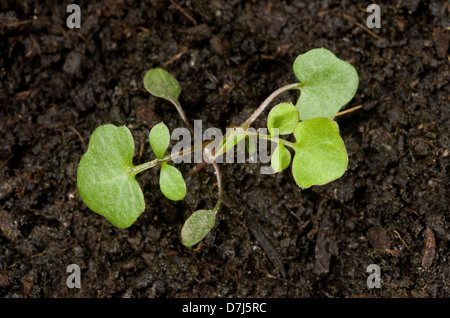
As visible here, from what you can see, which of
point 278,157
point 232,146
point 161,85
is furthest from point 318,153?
point 161,85

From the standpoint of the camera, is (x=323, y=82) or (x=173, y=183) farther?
(x=323, y=82)

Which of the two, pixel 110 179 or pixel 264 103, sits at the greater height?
pixel 264 103

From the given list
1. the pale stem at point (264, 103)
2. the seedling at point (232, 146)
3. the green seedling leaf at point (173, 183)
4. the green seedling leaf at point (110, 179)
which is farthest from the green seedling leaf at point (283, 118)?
the green seedling leaf at point (110, 179)

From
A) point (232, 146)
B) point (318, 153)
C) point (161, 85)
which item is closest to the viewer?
point (318, 153)

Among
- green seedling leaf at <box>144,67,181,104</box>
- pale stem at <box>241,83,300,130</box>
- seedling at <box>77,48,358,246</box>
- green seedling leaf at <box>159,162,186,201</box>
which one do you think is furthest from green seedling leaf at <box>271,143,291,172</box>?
green seedling leaf at <box>144,67,181,104</box>

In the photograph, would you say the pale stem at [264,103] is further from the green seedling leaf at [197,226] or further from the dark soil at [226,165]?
the green seedling leaf at [197,226]

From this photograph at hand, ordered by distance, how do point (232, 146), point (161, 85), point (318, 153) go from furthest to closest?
point (161, 85) < point (232, 146) < point (318, 153)

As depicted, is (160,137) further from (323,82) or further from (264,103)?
(323,82)
